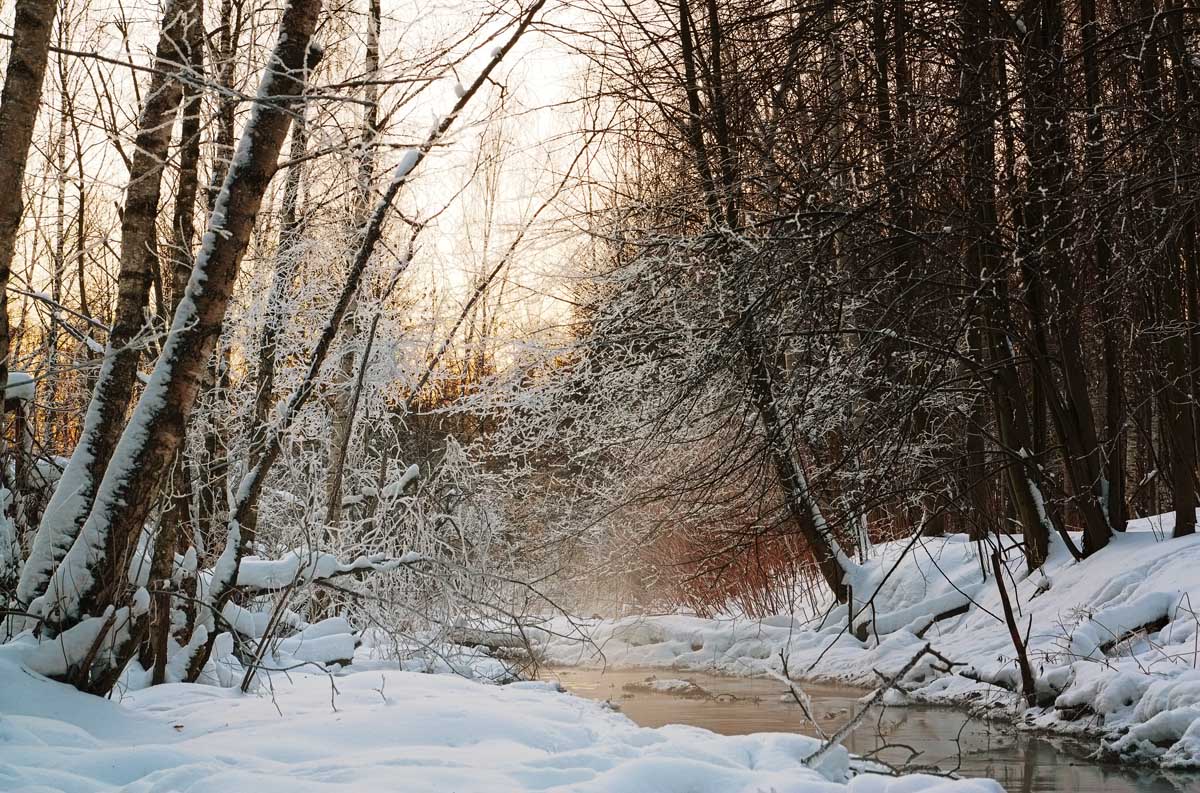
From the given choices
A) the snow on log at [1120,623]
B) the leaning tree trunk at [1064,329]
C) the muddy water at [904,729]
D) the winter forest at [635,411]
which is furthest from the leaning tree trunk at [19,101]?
the snow on log at [1120,623]

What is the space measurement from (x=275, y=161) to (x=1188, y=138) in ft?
17.3

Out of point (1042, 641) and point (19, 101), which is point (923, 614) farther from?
point (19, 101)

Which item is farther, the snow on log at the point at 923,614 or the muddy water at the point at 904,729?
the snow on log at the point at 923,614

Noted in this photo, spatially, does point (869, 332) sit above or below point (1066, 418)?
above

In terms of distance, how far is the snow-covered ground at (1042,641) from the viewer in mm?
5770

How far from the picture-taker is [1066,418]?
8133 millimetres

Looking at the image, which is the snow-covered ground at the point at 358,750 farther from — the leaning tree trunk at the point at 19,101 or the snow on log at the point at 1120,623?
the snow on log at the point at 1120,623

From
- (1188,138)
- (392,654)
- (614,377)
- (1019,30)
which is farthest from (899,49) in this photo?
(392,654)

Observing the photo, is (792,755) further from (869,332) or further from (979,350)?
(979,350)

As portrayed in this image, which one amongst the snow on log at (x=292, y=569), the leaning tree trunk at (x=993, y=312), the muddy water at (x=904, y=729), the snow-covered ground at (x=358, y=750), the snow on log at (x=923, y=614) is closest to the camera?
the snow-covered ground at (x=358, y=750)

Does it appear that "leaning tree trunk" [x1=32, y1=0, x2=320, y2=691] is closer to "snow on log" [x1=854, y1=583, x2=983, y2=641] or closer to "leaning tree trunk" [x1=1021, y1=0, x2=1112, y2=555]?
"leaning tree trunk" [x1=1021, y1=0, x2=1112, y2=555]

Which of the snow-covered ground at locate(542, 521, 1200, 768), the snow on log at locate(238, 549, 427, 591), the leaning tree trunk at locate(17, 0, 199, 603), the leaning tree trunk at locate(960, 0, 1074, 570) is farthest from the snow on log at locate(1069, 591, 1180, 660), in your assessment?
the leaning tree trunk at locate(17, 0, 199, 603)

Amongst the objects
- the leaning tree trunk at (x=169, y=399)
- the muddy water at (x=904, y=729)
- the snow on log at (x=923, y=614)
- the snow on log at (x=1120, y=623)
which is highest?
the leaning tree trunk at (x=169, y=399)

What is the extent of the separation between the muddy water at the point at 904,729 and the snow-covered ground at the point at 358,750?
775 millimetres
